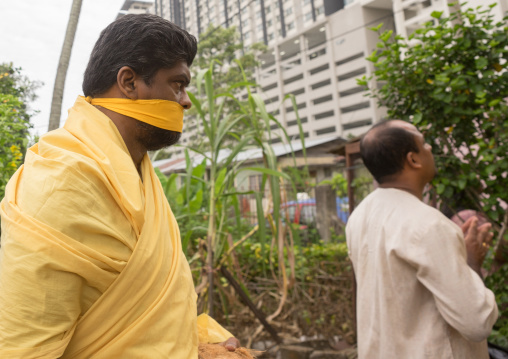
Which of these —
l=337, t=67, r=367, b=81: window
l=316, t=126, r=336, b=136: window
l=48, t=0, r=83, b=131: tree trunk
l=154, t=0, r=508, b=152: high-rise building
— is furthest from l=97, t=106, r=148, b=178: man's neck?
l=316, t=126, r=336, b=136: window

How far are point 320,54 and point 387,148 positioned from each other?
42.4 meters

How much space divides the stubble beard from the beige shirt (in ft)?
3.29

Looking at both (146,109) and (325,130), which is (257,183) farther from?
(325,130)

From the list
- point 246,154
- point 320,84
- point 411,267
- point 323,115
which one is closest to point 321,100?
point 323,115

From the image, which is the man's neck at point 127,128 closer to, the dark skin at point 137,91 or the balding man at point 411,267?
the dark skin at point 137,91

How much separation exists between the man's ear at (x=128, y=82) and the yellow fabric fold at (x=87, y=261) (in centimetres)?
9

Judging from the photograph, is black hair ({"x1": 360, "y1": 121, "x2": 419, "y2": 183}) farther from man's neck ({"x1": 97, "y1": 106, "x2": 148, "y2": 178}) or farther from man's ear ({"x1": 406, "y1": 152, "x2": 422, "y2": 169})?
man's neck ({"x1": 97, "y1": 106, "x2": 148, "y2": 178})

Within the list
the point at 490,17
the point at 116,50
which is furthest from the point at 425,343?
the point at 490,17

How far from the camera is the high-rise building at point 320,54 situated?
3025 centimetres

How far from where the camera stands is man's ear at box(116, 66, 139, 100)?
98 cm

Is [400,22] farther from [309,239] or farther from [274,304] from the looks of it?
[274,304]

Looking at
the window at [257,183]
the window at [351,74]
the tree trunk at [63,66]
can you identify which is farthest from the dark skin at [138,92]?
the window at [351,74]

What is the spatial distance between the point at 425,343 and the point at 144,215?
1.21m

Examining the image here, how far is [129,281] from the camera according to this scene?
83 centimetres
